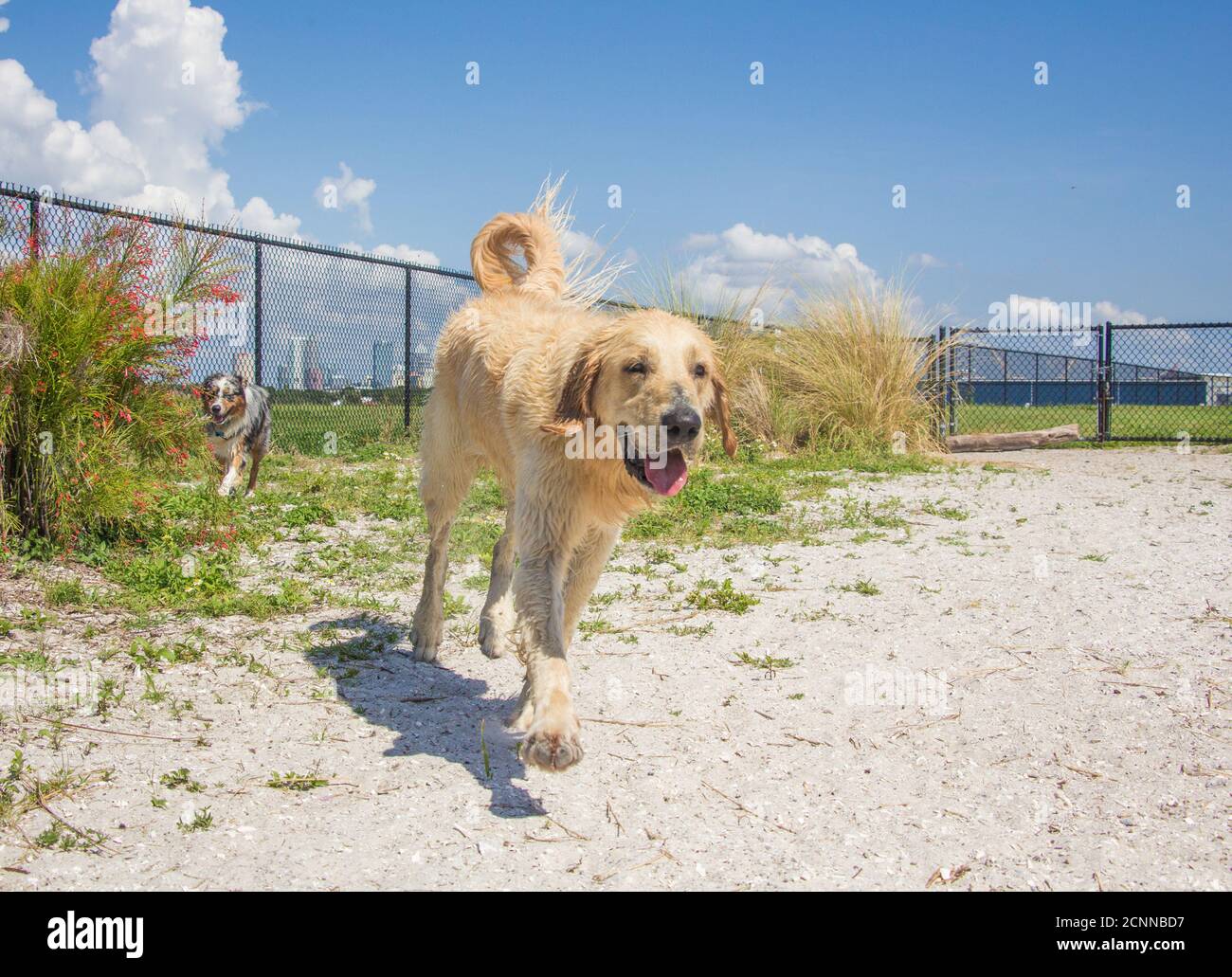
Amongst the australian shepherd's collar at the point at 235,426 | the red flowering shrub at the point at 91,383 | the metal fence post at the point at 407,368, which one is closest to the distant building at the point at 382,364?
the metal fence post at the point at 407,368

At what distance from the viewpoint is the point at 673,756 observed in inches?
132

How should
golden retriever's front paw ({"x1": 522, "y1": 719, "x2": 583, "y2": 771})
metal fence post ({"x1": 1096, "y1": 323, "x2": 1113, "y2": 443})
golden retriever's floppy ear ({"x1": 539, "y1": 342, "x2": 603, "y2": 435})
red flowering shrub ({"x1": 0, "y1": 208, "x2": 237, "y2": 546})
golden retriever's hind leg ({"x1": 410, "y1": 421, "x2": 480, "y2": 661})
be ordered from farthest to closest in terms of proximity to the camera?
metal fence post ({"x1": 1096, "y1": 323, "x2": 1113, "y2": 443}) → red flowering shrub ({"x1": 0, "y1": 208, "x2": 237, "y2": 546}) → golden retriever's hind leg ({"x1": 410, "y1": 421, "x2": 480, "y2": 661}) → golden retriever's floppy ear ({"x1": 539, "y1": 342, "x2": 603, "y2": 435}) → golden retriever's front paw ({"x1": 522, "y1": 719, "x2": 583, "y2": 771})

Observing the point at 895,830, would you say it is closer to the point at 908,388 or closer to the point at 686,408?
the point at 686,408

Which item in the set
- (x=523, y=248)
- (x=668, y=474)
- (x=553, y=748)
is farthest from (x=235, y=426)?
(x=553, y=748)

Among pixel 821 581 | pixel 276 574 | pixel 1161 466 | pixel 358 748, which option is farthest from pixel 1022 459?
pixel 358 748

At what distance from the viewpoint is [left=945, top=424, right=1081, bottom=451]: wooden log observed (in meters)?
15.4

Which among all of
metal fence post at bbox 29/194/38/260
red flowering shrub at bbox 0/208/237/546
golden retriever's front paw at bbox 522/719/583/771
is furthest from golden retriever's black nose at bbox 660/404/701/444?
metal fence post at bbox 29/194/38/260

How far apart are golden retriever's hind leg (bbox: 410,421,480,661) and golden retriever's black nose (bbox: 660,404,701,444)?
5.67ft

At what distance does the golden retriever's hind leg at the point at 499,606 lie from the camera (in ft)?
14.9

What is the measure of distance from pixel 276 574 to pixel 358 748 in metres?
2.57

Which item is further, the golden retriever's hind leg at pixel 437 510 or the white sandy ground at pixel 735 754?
the golden retriever's hind leg at pixel 437 510

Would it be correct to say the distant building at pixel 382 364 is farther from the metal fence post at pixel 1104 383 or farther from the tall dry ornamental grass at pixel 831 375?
the metal fence post at pixel 1104 383

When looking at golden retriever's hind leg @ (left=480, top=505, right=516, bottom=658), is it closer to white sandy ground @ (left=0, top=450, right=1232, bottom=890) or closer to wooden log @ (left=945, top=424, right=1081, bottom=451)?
white sandy ground @ (left=0, top=450, right=1232, bottom=890)

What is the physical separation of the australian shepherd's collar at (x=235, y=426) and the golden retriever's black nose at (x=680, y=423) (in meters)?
6.48
